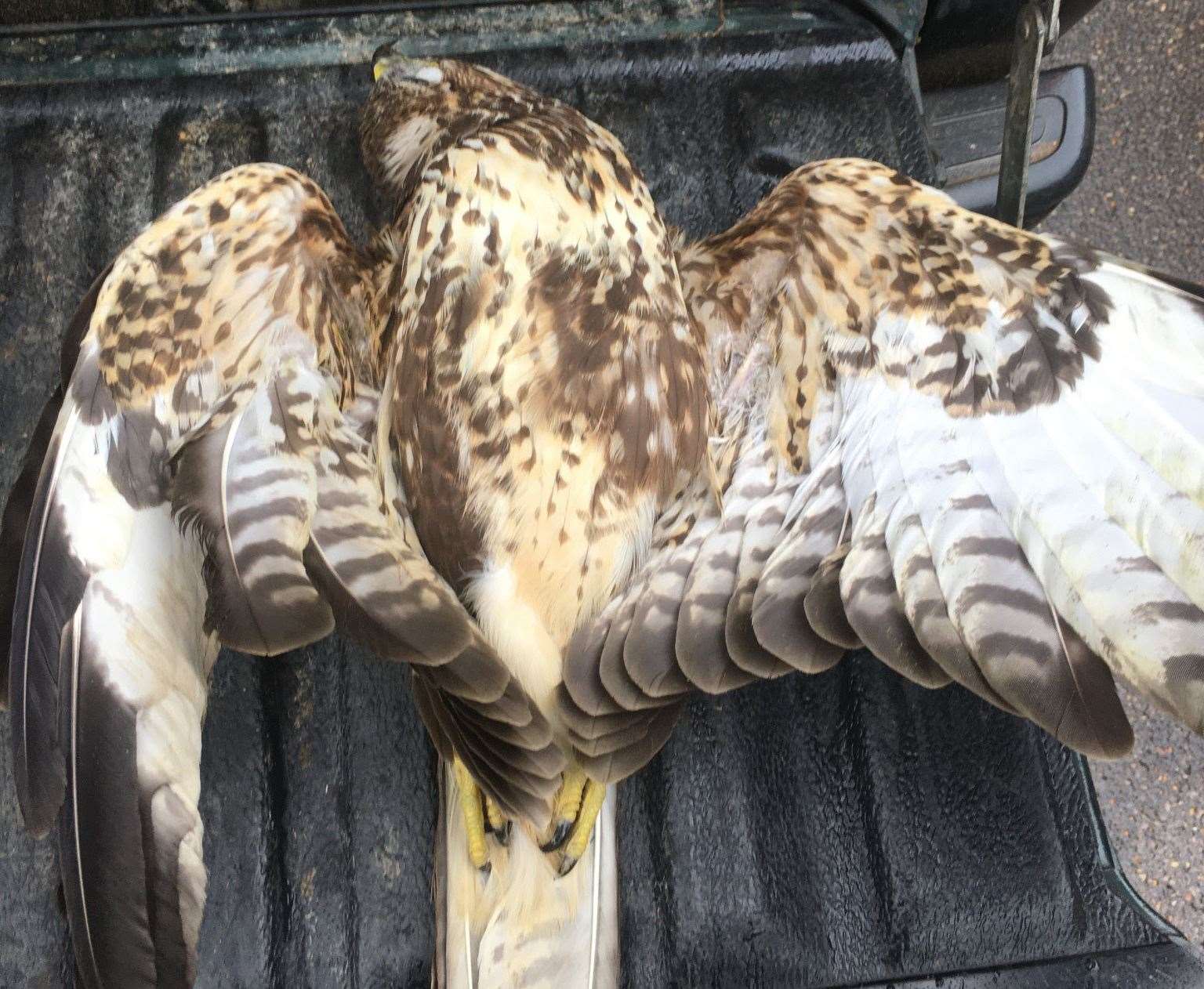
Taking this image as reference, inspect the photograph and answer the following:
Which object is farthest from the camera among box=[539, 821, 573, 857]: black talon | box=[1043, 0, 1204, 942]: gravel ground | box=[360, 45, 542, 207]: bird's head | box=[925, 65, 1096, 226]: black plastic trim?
box=[1043, 0, 1204, 942]: gravel ground

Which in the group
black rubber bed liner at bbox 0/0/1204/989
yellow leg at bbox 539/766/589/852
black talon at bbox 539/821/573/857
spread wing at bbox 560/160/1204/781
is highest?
spread wing at bbox 560/160/1204/781

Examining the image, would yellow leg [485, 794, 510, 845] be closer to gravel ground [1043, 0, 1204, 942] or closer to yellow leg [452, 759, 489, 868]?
yellow leg [452, 759, 489, 868]

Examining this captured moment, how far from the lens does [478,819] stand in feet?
4.81

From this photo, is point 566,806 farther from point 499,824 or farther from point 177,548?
point 177,548

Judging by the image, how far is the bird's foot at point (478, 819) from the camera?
145 cm

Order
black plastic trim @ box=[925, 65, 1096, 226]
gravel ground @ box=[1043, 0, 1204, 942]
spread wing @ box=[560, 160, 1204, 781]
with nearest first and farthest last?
spread wing @ box=[560, 160, 1204, 781] → black plastic trim @ box=[925, 65, 1096, 226] → gravel ground @ box=[1043, 0, 1204, 942]

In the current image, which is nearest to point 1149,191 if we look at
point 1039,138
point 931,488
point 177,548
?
point 1039,138

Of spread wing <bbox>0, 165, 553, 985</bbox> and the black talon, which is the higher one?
spread wing <bbox>0, 165, 553, 985</bbox>

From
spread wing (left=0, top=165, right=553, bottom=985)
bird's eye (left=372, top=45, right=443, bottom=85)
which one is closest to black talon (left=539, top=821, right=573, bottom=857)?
spread wing (left=0, top=165, right=553, bottom=985)

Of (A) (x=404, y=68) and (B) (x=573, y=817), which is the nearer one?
(B) (x=573, y=817)

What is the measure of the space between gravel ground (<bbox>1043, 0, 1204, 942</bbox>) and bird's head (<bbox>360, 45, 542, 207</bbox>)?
183cm

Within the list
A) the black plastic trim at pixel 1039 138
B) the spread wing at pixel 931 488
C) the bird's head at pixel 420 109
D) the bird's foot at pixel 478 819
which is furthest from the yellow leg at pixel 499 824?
the black plastic trim at pixel 1039 138

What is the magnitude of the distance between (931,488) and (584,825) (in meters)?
0.66

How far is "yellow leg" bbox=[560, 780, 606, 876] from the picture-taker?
1444mm
